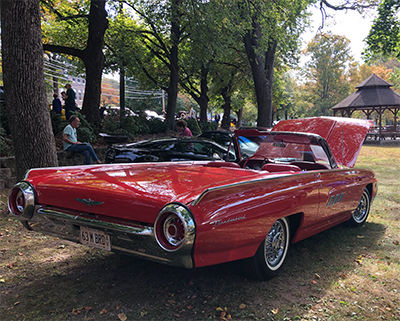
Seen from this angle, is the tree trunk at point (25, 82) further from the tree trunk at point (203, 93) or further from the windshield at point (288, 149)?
the tree trunk at point (203, 93)

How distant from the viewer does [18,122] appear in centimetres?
540

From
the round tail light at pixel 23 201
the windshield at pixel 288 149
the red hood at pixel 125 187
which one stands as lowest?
the round tail light at pixel 23 201

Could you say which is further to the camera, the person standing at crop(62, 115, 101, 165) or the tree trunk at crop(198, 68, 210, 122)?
the tree trunk at crop(198, 68, 210, 122)

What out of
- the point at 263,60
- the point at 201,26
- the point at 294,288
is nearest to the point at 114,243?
the point at 294,288

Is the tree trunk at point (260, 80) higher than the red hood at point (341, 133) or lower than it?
higher

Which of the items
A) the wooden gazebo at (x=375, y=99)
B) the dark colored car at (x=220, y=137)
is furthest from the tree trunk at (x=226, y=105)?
the dark colored car at (x=220, y=137)

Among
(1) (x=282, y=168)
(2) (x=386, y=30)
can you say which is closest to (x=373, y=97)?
(2) (x=386, y=30)

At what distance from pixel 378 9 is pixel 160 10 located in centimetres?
944

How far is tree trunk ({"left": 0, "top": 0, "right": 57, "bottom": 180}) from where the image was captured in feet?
17.2

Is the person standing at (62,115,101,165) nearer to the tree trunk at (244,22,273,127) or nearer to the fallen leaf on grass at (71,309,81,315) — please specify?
the fallen leaf on grass at (71,309,81,315)

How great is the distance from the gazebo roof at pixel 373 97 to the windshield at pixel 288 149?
966 inches

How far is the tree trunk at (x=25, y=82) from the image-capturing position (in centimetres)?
524

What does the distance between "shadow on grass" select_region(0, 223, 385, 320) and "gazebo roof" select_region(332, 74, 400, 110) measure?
25.3m

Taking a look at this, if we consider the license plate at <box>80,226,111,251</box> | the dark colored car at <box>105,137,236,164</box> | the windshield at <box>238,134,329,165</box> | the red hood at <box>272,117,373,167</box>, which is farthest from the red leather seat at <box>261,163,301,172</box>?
the dark colored car at <box>105,137,236,164</box>
